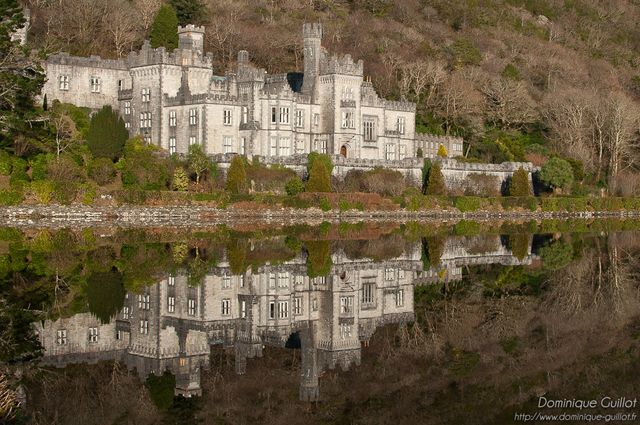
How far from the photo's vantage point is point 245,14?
10538cm

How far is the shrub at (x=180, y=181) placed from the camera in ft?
197

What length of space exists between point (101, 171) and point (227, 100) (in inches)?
437

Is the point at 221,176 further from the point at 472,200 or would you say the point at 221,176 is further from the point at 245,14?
the point at 245,14

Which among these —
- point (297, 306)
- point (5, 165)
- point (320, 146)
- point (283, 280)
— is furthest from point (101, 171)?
point (297, 306)

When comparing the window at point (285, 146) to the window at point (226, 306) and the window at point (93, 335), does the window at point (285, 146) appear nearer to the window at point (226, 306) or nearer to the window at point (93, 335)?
the window at point (226, 306)

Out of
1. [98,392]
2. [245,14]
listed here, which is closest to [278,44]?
[245,14]

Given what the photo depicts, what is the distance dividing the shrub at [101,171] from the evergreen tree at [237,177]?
6.59m

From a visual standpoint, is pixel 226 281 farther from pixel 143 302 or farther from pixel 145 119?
pixel 145 119

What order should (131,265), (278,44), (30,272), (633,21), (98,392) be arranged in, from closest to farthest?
(98,392) < (30,272) < (131,265) < (278,44) < (633,21)

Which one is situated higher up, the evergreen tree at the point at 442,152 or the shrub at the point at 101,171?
the evergreen tree at the point at 442,152

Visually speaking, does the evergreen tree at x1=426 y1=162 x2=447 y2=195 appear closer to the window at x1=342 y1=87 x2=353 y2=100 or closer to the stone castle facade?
the stone castle facade

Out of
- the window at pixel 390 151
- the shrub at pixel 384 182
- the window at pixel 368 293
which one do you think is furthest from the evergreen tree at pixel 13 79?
the window at pixel 368 293

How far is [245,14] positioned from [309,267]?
70.1m

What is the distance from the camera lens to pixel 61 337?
24484mm
